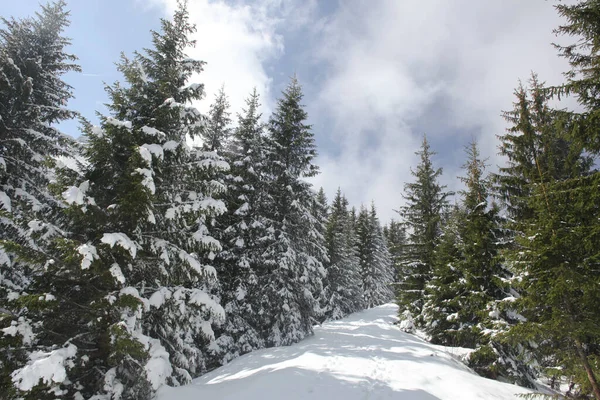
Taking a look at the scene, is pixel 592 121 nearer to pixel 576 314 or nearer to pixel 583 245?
pixel 583 245

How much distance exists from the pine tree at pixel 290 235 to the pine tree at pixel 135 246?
18.2ft

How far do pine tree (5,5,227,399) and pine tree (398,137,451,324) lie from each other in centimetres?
1516

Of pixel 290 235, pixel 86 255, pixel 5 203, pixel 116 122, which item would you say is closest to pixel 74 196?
pixel 86 255

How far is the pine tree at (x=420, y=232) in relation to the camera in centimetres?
1941

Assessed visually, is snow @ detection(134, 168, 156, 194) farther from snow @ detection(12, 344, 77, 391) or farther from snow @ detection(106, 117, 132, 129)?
snow @ detection(12, 344, 77, 391)

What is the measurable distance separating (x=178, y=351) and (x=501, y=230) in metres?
14.2

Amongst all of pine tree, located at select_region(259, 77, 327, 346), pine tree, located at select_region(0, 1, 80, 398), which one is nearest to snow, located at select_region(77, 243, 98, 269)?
pine tree, located at select_region(0, 1, 80, 398)

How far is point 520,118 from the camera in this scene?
41.5ft

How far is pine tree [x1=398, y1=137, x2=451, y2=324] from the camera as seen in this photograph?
63.7ft

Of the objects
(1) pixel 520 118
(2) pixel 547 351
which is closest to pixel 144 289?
(2) pixel 547 351

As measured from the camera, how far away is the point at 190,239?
28.9 ft

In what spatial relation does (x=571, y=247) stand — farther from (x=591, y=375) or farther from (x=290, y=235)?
(x=290, y=235)

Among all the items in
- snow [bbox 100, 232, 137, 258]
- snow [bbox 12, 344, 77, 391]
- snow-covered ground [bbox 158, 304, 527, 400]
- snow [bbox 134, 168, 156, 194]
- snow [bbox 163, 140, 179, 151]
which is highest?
snow [bbox 163, 140, 179, 151]

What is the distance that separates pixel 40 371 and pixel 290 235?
12.1 metres
